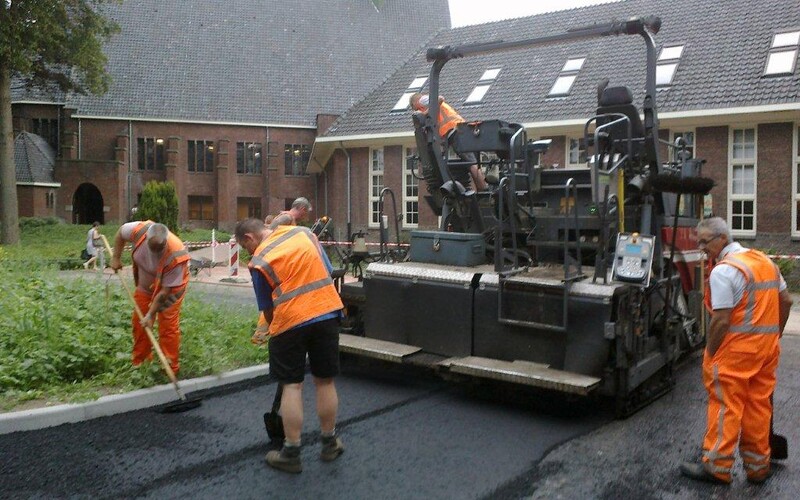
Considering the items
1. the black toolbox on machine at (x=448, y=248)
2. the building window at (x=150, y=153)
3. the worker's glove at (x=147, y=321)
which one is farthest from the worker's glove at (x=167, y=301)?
the building window at (x=150, y=153)

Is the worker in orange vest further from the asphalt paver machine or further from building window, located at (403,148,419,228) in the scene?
building window, located at (403,148,419,228)

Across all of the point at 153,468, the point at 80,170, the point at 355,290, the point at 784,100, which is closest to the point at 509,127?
the point at 355,290

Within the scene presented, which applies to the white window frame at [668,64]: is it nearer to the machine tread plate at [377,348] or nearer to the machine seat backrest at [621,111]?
the machine seat backrest at [621,111]

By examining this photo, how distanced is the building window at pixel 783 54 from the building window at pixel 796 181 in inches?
61.7

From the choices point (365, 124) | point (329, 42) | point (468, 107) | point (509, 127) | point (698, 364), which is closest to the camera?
point (509, 127)

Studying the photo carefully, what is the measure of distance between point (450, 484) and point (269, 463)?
1.23 meters

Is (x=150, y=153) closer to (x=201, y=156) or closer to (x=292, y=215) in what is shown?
(x=201, y=156)

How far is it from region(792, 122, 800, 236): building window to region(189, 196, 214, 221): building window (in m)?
30.8

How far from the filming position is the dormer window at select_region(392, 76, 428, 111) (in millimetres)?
26688

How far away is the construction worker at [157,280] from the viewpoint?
22.3 feet

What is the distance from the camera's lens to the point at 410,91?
1072 inches

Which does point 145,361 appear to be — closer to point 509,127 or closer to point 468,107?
point 509,127

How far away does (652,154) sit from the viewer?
7.11 m

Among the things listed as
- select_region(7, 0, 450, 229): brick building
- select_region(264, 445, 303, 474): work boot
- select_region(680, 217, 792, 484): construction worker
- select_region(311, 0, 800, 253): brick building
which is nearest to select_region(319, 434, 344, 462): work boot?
select_region(264, 445, 303, 474): work boot
